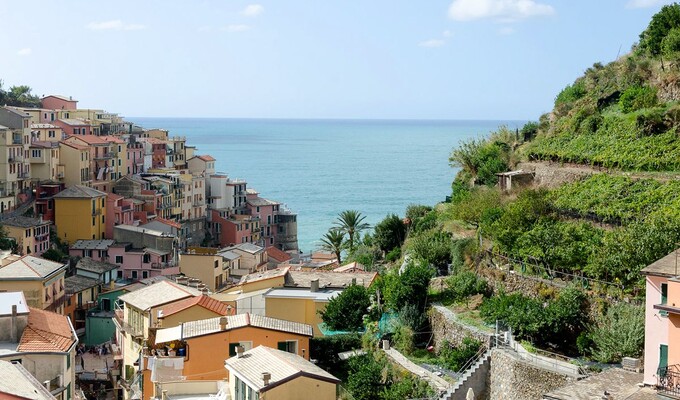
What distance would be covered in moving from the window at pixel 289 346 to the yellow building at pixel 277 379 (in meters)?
3.27

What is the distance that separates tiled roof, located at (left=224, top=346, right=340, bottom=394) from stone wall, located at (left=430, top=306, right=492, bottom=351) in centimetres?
432

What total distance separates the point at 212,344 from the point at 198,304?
180 inches

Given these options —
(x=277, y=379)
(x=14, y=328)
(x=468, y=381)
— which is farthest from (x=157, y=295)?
(x=277, y=379)

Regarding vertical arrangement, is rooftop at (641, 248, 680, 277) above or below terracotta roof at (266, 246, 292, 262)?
above

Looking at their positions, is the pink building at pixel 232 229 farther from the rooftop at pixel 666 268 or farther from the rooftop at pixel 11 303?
the rooftop at pixel 666 268

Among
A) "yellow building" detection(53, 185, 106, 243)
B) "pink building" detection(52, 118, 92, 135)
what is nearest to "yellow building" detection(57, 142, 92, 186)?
"yellow building" detection(53, 185, 106, 243)

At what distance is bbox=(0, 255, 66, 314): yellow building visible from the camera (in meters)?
38.0

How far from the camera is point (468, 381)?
72.4 feet

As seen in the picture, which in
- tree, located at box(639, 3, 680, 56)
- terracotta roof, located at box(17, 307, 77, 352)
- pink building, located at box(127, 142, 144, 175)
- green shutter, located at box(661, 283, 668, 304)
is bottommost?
terracotta roof, located at box(17, 307, 77, 352)

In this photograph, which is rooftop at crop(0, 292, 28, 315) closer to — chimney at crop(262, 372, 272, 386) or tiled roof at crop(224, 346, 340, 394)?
tiled roof at crop(224, 346, 340, 394)

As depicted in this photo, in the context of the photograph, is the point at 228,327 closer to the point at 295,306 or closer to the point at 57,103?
the point at 295,306

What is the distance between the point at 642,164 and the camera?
29797 mm

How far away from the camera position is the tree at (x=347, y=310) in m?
27.6

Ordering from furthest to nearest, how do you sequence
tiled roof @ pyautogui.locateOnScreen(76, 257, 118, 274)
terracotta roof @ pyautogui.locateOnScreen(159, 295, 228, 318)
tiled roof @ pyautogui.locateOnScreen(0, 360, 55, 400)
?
tiled roof @ pyautogui.locateOnScreen(76, 257, 118, 274) → terracotta roof @ pyautogui.locateOnScreen(159, 295, 228, 318) → tiled roof @ pyautogui.locateOnScreen(0, 360, 55, 400)
